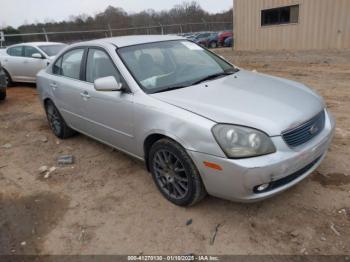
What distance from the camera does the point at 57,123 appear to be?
17.4 ft

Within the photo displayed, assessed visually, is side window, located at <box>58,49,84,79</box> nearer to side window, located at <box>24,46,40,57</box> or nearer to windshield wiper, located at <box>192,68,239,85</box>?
windshield wiper, located at <box>192,68,239,85</box>

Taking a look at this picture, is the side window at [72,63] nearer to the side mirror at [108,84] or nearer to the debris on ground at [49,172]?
the side mirror at [108,84]

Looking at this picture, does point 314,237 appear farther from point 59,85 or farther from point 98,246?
point 59,85

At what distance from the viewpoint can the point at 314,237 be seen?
8.74 ft

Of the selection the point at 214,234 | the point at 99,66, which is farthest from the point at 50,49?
the point at 214,234

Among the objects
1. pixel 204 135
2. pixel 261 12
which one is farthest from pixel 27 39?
pixel 204 135

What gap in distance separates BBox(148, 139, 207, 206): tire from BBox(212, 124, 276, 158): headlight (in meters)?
0.40

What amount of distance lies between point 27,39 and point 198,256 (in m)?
21.4

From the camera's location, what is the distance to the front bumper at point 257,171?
2.51 meters

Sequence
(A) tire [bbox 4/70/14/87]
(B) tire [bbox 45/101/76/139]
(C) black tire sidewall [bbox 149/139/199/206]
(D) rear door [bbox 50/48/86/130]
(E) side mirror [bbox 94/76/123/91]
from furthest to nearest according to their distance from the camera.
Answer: (A) tire [bbox 4/70/14/87]
(B) tire [bbox 45/101/76/139]
(D) rear door [bbox 50/48/86/130]
(E) side mirror [bbox 94/76/123/91]
(C) black tire sidewall [bbox 149/139/199/206]

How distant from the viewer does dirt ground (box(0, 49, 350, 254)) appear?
8.89 ft

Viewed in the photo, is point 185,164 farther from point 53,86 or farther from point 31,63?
point 31,63

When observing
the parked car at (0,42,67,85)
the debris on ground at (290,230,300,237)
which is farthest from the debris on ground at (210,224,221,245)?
the parked car at (0,42,67,85)

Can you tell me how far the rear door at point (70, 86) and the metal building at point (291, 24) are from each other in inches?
554
